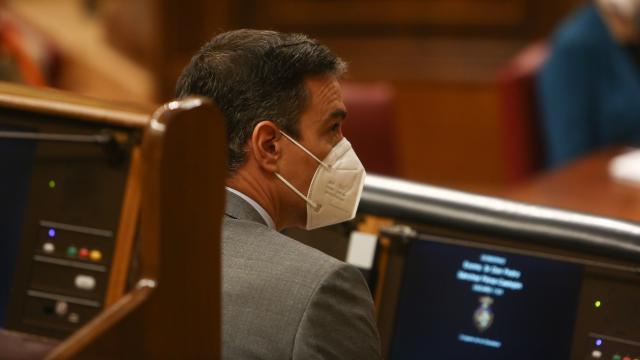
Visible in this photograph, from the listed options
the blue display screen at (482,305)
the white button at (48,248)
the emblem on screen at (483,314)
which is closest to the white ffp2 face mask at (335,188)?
the blue display screen at (482,305)

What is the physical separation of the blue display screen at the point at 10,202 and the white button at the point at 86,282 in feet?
0.36

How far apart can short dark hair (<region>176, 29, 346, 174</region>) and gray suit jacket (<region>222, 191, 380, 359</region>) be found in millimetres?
191

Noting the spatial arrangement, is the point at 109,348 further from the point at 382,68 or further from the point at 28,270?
the point at 382,68

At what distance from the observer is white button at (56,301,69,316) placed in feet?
4.64

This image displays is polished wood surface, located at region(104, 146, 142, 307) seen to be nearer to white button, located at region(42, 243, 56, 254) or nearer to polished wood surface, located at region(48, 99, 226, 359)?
white button, located at region(42, 243, 56, 254)

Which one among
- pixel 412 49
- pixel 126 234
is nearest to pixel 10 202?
pixel 126 234

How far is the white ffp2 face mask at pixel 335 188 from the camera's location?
5.16 feet

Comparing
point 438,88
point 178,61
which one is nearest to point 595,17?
point 438,88

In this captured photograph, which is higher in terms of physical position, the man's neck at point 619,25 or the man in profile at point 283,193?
the man's neck at point 619,25

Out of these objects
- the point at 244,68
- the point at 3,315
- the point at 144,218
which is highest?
the point at 244,68

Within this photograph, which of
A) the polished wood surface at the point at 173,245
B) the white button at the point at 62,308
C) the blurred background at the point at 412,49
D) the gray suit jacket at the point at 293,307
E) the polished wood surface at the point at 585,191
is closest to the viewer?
the polished wood surface at the point at 173,245

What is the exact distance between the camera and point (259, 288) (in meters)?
1.33

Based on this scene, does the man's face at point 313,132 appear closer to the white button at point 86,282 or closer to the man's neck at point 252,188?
the man's neck at point 252,188

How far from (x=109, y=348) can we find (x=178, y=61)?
455 centimetres
